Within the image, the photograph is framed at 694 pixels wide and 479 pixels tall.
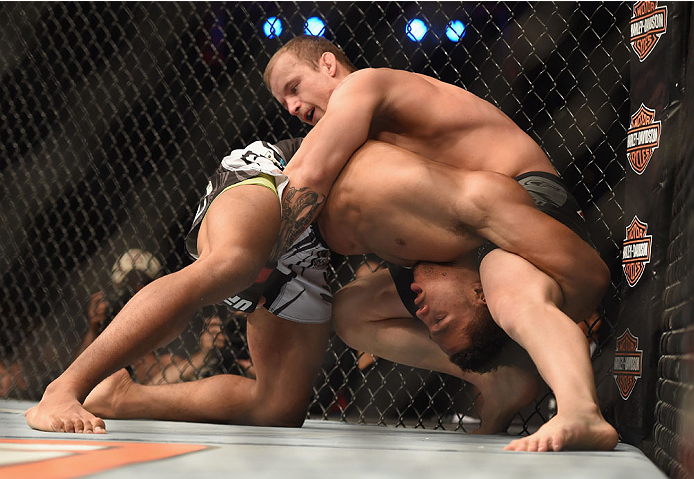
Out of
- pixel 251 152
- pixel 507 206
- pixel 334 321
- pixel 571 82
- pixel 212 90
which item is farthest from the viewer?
pixel 212 90

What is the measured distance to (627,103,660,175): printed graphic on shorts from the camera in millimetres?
1321

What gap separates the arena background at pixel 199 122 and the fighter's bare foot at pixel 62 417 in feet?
4.07

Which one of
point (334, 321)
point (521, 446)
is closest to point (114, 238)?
point (334, 321)

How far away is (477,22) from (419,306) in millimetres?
1356

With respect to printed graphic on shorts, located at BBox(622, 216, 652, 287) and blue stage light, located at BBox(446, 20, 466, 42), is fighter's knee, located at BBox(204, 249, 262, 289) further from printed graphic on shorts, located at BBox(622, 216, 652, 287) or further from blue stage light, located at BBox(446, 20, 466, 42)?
blue stage light, located at BBox(446, 20, 466, 42)

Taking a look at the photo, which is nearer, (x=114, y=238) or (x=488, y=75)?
(x=488, y=75)

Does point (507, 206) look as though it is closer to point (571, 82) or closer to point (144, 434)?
point (144, 434)

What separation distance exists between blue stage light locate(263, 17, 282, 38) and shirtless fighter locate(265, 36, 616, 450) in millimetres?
1001

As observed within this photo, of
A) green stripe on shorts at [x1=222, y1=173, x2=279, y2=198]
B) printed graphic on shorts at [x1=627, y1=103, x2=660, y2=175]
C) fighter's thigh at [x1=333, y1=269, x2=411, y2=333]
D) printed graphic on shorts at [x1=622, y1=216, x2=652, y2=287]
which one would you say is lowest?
fighter's thigh at [x1=333, y1=269, x2=411, y2=333]

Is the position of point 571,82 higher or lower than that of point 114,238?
higher

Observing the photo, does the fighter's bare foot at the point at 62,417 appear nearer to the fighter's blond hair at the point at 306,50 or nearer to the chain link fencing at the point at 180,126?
the fighter's blond hair at the point at 306,50

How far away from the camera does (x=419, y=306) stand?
50.1 inches

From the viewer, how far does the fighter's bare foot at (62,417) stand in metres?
0.85

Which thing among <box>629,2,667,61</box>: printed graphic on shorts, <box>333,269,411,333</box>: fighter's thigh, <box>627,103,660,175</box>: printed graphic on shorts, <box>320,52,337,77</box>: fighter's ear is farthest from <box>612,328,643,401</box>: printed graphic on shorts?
<box>320,52,337,77</box>: fighter's ear
